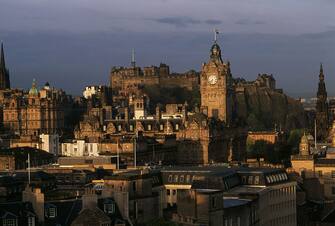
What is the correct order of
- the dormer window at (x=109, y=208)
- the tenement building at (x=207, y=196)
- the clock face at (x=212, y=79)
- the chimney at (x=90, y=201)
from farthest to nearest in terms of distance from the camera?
the clock face at (x=212, y=79) < the tenement building at (x=207, y=196) < the dormer window at (x=109, y=208) < the chimney at (x=90, y=201)

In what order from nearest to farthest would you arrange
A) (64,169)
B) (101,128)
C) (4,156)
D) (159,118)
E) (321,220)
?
(321,220), (64,169), (4,156), (101,128), (159,118)

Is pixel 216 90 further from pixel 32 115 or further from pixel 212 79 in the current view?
pixel 32 115

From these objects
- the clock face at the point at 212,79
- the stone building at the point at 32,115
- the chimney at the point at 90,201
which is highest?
the clock face at the point at 212,79

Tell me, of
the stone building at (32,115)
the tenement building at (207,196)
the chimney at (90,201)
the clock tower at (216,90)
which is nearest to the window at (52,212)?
the chimney at (90,201)

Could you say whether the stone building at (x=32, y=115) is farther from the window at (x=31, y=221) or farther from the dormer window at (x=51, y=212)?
the window at (x=31, y=221)

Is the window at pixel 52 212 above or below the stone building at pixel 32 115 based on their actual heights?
below

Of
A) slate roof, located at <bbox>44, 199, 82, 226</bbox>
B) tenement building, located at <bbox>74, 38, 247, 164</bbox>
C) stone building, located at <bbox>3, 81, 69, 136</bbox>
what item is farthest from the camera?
stone building, located at <bbox>3, 81, 69, 136</bbox>

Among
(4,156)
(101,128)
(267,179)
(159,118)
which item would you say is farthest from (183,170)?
(159,118)

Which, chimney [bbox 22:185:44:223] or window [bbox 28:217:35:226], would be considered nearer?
window [bbox 28:217:35:226]

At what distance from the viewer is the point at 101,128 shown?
17338 cm

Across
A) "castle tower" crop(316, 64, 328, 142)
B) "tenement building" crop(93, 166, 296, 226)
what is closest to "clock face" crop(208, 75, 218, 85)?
"castle tower" crop(316, 64, 328, 142)

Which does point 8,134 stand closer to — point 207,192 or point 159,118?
point 159,118

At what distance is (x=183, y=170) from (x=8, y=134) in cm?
9635

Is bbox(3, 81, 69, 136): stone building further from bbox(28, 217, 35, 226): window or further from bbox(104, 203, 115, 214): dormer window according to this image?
bbox(28, 217, 35, 226): window
